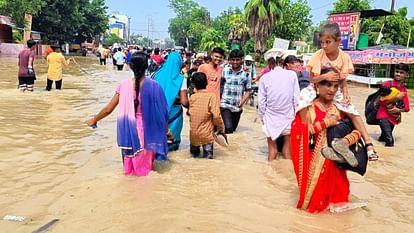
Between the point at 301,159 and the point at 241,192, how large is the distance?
109 cm

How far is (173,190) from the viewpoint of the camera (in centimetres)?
490

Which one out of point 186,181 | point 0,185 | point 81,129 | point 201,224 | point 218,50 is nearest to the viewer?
point 201,224

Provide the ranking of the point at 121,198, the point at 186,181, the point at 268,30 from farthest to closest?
the point at 268,30 < the point at 186,181 < the point at 121,198

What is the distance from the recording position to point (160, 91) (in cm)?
515

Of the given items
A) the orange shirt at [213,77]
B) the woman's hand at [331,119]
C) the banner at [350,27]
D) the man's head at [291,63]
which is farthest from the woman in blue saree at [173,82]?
the banner at [350,27]

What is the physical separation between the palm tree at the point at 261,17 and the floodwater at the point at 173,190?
95.8 ft

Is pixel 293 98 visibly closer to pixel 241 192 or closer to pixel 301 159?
pixel 241 192

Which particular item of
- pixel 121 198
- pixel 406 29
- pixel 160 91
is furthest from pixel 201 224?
pixel 406 29

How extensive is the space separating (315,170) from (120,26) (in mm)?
143380

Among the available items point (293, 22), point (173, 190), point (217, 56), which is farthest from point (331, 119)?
point (293, 22)

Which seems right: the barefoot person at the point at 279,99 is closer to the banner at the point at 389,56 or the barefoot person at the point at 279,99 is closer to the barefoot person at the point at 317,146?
the barefoot person at the point at 317,146

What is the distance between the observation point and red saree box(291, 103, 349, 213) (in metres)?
4.00

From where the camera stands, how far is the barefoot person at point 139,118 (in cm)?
502

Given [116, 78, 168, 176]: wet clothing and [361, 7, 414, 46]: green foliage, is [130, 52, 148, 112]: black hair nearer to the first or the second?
[116, 78, 168, 176]: wet clothing
